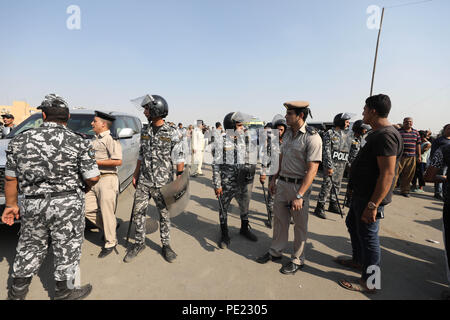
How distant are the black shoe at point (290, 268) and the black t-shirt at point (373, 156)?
1.17 m

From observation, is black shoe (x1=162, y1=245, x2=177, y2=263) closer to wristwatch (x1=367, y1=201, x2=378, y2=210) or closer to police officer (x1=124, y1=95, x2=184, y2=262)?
police officer (x1=124, y1=95, x2=184, y2=262)

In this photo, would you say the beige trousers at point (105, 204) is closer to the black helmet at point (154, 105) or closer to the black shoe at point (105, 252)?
the black shoe at point (105, 252)

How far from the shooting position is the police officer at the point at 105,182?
299 cm

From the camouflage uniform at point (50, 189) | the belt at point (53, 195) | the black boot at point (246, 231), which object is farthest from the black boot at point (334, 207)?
the belt at point (53, 195)

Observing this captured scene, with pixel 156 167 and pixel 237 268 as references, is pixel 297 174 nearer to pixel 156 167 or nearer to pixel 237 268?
pixel 237 268

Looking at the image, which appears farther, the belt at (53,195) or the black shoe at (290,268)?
the black shoe at (290,268)

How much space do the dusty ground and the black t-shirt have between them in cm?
118

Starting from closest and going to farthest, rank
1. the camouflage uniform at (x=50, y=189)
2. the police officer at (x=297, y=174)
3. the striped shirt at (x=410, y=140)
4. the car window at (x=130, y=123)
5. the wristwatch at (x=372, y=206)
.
Result: 1. the camouflage uniform at (x=50, y=189)
2. the wristwatch at (x=372, y=206)
3. the police officer at (x=297, y=174)
4. the car window at (x=130, y=123)
5. the striped shirt at (x=410, y=140)

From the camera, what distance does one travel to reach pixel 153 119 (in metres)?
2.86

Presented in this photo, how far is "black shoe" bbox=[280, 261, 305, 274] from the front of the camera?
2709 mm

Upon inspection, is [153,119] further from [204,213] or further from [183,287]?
[204,213]

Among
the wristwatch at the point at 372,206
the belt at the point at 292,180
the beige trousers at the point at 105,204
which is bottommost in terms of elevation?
the beige trousers at the point at 105,204

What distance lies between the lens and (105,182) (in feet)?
10.1
